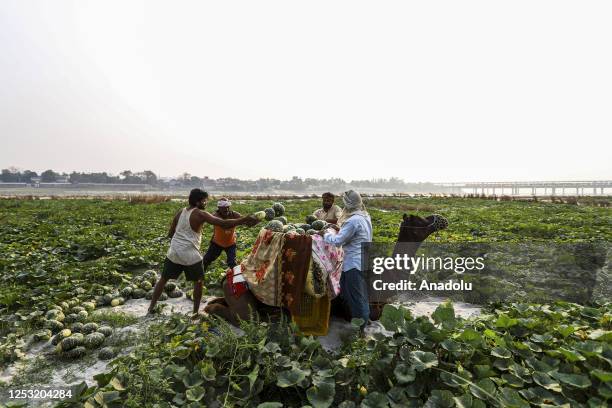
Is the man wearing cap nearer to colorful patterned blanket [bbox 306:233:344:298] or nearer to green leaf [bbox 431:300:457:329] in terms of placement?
colorful patterned blanket [bbox 306:233:344:298]

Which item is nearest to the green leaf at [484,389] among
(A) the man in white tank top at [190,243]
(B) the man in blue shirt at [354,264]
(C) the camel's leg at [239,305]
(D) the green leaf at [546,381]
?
(D) the green leaf at [546,381]

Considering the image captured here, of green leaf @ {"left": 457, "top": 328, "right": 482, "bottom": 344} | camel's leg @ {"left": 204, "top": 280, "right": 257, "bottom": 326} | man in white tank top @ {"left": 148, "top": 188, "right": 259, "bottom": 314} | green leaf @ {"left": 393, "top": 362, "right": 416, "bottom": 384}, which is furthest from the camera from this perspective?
man in white tank top @ {"left": 148, "top": 188, "right": 259, "bottom": 314}

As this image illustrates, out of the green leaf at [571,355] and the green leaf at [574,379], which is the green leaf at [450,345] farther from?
the green leaf at [571,355]

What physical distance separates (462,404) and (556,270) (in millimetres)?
6510

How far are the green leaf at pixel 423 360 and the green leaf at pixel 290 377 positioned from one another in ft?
3.40

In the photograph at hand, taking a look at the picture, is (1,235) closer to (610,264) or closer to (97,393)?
(97,393)

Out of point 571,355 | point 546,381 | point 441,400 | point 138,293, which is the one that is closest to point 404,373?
point 441,400

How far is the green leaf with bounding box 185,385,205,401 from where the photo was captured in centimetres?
315

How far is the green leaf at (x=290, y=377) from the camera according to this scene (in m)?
3.20

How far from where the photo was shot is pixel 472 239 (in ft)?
37.1

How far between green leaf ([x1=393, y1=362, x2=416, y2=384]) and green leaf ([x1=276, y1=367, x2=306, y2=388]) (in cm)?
86

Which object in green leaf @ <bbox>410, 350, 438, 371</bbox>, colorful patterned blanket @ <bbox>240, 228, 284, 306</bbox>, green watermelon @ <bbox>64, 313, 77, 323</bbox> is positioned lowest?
green watermelon @ <bbox>64, 313, 77, 323</bbox>

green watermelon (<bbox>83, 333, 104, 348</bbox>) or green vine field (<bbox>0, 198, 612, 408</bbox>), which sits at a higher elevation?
green vine field (<bbox>0, 198, 612, 408</bbox>)

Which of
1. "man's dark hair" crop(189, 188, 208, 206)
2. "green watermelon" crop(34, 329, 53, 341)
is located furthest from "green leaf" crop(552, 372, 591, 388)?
"green watermelon" crop(34, 329, 53, 341)
